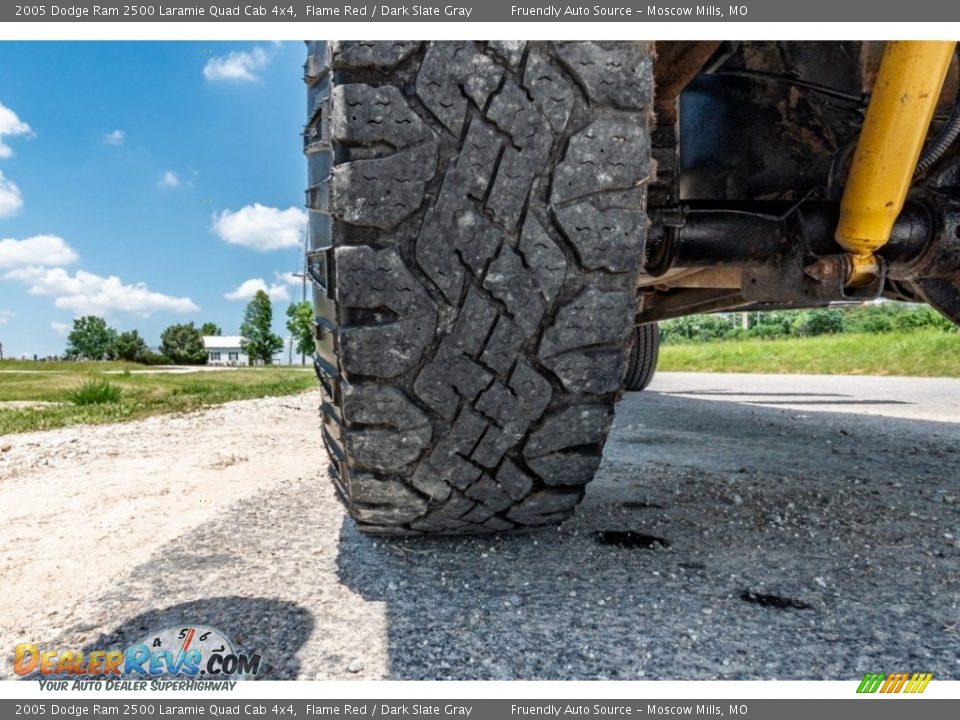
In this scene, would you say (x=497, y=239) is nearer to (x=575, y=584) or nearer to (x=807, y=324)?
(x=575, y=584)

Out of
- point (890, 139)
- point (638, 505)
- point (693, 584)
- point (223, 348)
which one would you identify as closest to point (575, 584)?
point (693, 584)

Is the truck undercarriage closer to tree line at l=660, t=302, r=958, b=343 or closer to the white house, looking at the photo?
tree line at l=660, t=302, r=958, b=343

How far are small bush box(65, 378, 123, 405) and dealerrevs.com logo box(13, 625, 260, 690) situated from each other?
579cm

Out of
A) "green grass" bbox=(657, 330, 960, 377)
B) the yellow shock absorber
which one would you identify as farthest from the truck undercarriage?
"green grass" bbox=(657, 330, 960, 377)

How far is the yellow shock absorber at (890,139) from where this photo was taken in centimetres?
122

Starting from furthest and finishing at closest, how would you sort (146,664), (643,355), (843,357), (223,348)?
(223,348), (843,357), (643,355), (146,664)

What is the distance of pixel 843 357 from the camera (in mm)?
10188

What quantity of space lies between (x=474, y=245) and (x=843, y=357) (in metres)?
10.8

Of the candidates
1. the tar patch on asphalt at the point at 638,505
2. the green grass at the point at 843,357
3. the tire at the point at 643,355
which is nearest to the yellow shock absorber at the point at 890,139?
the tar patch on asphalt at the point at 638,505

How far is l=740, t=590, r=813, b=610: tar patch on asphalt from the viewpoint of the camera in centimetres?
122

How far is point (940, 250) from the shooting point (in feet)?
5.29
